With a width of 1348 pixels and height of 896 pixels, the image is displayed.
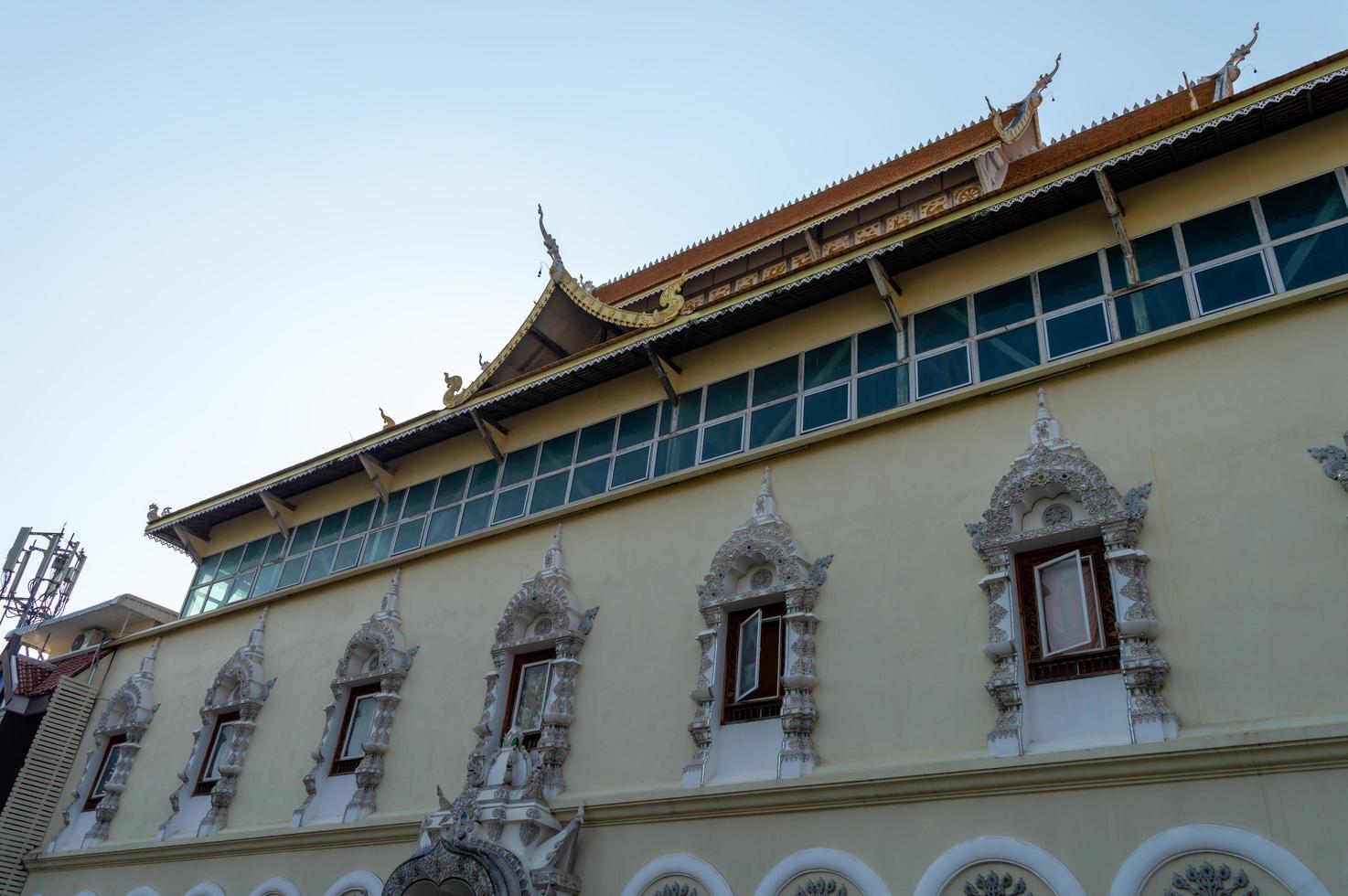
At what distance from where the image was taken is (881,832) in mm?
8789

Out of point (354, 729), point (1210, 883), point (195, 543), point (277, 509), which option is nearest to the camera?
point (1210, 883)

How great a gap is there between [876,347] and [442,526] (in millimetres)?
6846

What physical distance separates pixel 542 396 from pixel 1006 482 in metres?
7.14

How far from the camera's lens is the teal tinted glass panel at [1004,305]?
1096 cm

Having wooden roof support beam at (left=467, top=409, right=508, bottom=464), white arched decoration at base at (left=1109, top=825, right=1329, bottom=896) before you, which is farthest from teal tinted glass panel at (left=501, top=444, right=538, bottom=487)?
white arched decoration at base at (left=1109, top=825, right=1329, bottom=896)

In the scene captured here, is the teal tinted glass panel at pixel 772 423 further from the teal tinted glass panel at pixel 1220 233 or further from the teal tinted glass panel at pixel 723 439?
the teal tinted glass panel at pixel 1220 233

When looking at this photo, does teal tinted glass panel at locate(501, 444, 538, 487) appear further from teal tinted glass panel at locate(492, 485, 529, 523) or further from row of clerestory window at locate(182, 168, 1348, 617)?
teal tinted glass panel at locate(492, 485, 529, 523)

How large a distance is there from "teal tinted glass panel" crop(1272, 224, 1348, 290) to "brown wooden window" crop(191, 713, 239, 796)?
14018 millimetres

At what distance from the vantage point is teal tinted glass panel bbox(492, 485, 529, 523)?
14.4m

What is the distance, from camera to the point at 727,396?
13.0 meters

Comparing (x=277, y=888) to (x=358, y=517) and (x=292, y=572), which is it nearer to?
(x=292, y=572)

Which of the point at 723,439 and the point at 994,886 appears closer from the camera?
the point at 994,886

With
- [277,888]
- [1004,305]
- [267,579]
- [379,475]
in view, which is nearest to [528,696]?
[277,888]

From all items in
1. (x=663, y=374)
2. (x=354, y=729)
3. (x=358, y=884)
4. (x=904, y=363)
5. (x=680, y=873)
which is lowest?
(x=680, y=873)
